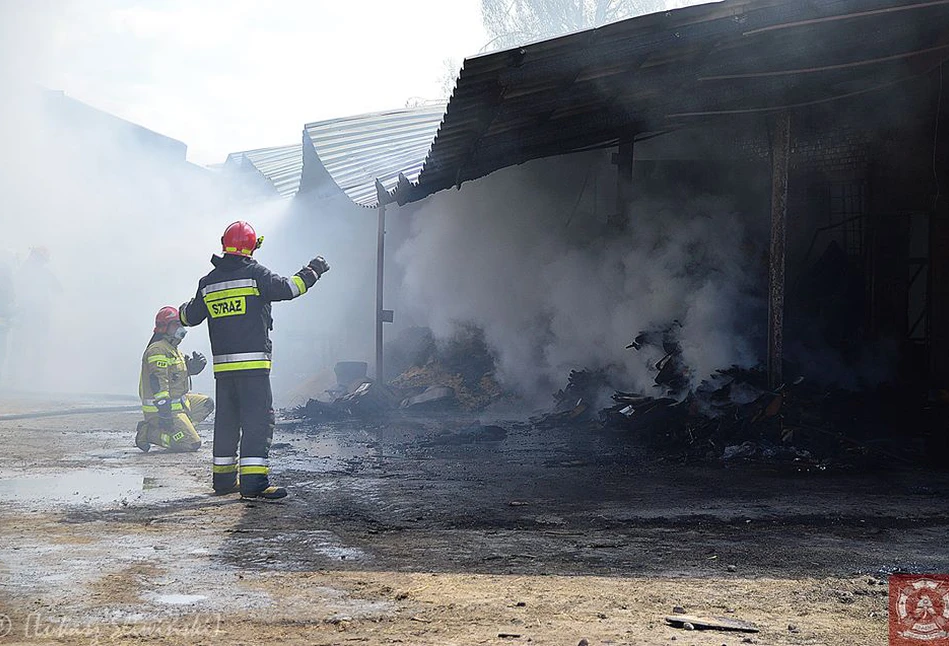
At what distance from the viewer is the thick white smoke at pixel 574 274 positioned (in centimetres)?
1037

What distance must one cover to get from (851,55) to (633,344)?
3879 mm

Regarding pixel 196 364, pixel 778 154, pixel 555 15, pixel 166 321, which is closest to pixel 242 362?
pixel 166 321

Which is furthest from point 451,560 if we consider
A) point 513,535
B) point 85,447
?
point 85,447

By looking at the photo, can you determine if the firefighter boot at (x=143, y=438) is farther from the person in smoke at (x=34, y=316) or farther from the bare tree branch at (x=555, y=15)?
the bare tree branch at (x=555, y=15)

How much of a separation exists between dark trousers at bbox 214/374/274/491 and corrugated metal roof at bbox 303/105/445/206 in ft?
12.7

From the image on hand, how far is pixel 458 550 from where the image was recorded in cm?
486

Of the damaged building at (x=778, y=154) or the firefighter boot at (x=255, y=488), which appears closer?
the firefighter boot at (x=255, y=488)

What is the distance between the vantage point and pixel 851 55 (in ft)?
26.6

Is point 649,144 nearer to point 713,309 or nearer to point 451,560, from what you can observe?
point 713,309

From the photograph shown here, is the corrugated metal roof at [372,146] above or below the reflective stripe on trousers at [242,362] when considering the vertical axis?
above

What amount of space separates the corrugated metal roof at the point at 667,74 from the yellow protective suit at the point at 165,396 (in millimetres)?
3153

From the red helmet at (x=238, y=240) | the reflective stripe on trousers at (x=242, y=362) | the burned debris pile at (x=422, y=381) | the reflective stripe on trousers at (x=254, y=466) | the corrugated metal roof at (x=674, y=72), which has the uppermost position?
the corrugated metal roof at (x=674, y=72)

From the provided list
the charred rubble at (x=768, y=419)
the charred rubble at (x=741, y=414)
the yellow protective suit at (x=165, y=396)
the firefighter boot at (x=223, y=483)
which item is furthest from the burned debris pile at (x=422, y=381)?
the firefighter boot at (x=223, y=483)

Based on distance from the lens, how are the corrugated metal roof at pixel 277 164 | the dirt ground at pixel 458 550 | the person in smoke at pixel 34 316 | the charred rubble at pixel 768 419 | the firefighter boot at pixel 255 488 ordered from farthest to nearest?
the corrugated metal roof at pixel 277 164, the person in smoke at pixel 34 316, the charred rubble at pixel 768 419, the firefighter boot at pixel 255 488, the dirt ground at pixel 458 550
